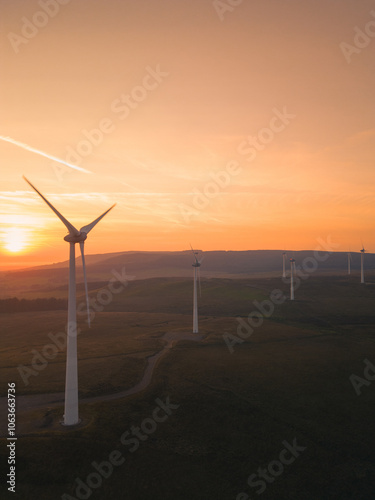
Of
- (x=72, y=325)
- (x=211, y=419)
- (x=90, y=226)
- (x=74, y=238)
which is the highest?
(x=90, y=226)

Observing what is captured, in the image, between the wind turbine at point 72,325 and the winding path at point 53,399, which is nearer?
the wind turbine at point 72,325

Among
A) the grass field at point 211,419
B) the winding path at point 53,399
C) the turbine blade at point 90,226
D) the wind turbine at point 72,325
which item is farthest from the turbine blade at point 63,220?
the winding path at point 53,399

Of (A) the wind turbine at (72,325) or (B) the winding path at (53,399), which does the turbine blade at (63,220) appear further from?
(B) the winding path at (53,399)

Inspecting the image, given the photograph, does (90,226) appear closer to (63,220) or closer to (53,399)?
(63,220)

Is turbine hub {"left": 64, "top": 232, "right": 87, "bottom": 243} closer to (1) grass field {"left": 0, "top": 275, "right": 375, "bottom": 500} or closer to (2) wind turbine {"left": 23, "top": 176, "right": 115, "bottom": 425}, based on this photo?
(2) wind turbine {"left": 23, "top": 176, "right": 115, "bottom": 425}

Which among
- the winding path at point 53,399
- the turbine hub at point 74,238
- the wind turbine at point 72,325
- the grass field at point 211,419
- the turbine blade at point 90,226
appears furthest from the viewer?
the winding path at point 53,399

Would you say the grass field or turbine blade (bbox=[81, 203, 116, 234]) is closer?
the grass field

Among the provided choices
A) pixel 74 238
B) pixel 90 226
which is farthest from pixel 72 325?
pixel 90 226

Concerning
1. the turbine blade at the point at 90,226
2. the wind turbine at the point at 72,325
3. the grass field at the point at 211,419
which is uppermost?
the turbine blade at the point at 90,226

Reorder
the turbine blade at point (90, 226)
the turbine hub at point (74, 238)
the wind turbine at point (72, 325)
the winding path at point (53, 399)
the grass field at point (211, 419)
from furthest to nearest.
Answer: the winding path at point (53, 399) < the turbine blade at point (90, 226) < the wind turbine at point (72, 325) < the turbine hub at point (74, 238) < the grass field at point (211, 419)

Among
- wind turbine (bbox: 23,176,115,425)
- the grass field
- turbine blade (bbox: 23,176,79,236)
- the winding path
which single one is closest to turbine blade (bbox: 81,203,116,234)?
wind turbine (bbox: 23,176,115,425)
